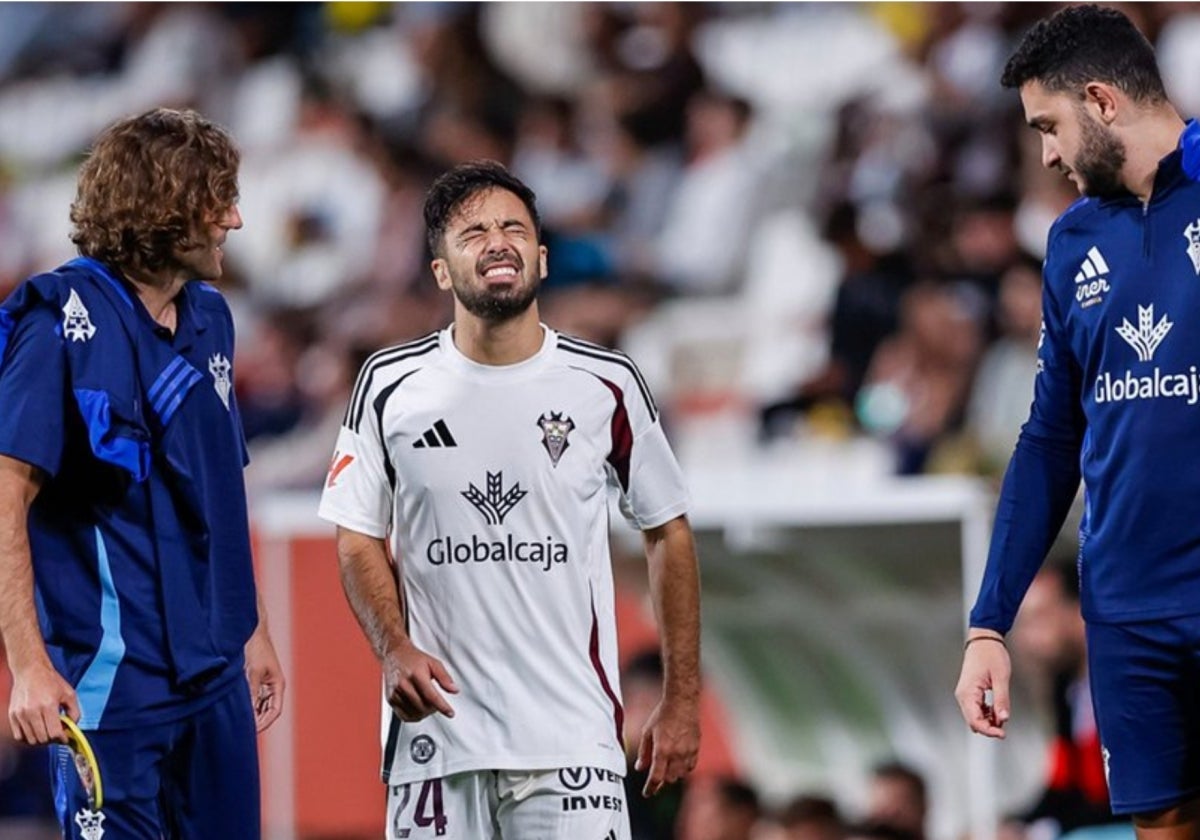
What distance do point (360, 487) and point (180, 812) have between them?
2.78ft

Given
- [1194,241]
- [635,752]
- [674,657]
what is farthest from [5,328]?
[635,752]

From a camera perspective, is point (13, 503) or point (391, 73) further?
point (391, 73)

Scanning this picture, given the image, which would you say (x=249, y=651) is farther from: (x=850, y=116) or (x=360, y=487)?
(x=850, y=116)

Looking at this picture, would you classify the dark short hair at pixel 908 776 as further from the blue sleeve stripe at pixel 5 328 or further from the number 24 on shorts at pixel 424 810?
the blue sleeve stripe at pixel 5 328

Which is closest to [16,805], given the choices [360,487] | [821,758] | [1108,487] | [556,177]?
[821,758]

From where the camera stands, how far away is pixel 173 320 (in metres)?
4.43

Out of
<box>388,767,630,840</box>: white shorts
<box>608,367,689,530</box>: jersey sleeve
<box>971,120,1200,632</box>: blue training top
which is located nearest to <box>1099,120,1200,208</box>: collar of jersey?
<box>971,120,1200,632</box>: blue training top

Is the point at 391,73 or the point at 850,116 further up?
the point at 391,73

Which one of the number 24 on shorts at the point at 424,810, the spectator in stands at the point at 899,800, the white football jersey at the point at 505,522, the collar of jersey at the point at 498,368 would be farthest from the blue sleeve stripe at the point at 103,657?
the spectator in stands at the point at 899,800

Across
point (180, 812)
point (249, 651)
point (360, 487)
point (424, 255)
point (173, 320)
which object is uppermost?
point (424, 255)

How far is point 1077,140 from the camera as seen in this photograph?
417 centimetres

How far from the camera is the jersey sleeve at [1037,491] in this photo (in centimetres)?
439

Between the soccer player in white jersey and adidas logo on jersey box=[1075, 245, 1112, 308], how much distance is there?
1.06 meters

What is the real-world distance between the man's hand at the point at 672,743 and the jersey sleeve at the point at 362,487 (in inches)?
30.5
